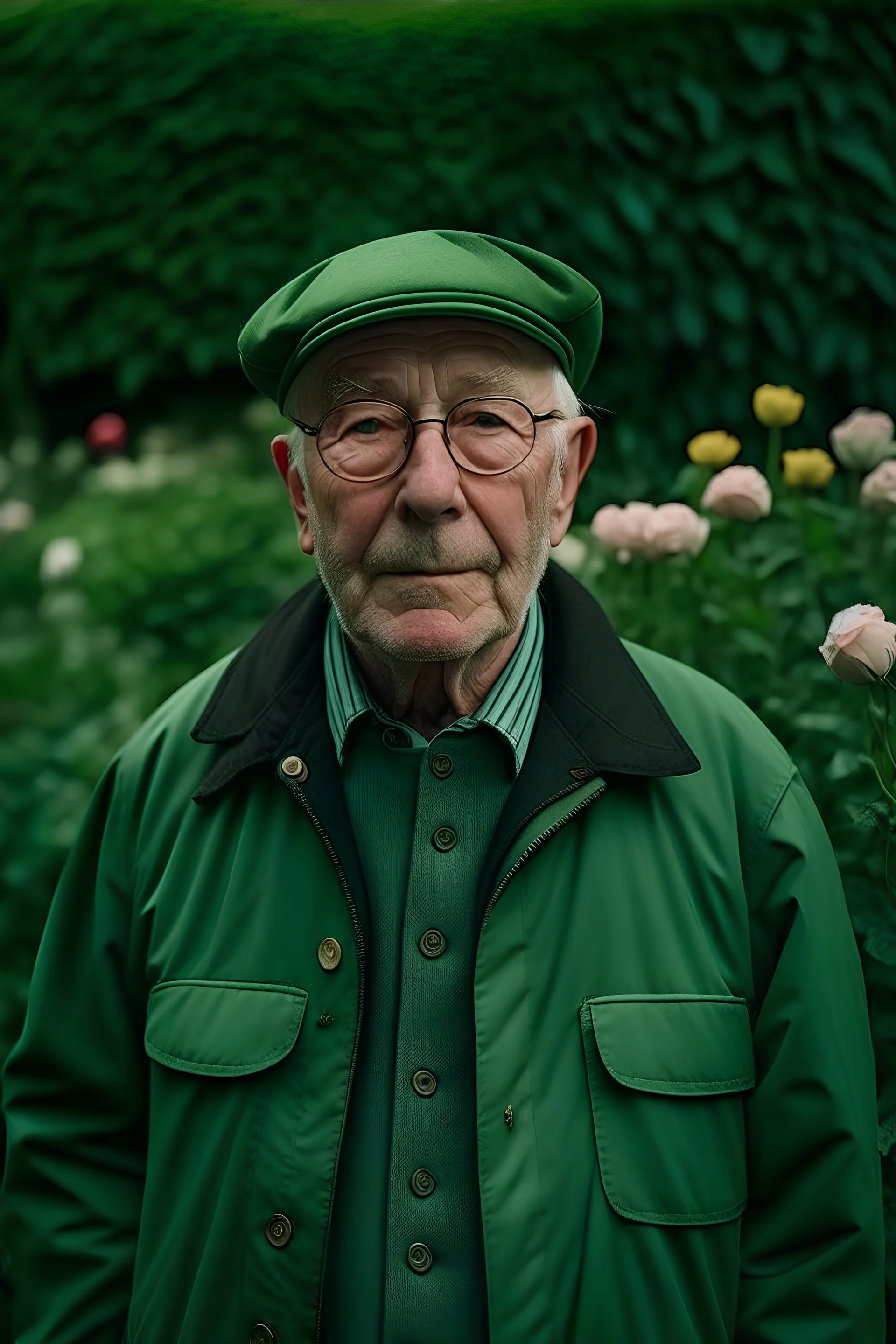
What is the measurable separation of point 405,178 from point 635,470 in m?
1.46

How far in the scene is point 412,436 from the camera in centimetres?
188

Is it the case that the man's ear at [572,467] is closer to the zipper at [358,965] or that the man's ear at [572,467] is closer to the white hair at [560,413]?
the white hair at [560,413]

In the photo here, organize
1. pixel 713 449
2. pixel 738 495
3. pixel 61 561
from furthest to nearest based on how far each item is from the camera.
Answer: pixel 61 561 → pixel 713 449 → pixel 738 495

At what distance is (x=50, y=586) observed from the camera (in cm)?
425

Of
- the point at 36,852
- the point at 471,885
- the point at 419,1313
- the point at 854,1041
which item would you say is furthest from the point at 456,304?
the point at 36,852

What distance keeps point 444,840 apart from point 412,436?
0.61 m

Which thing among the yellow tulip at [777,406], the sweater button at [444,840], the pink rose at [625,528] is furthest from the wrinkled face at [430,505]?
the yellow tulip at [777,406]

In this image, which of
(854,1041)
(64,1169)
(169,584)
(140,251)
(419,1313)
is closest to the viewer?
(419,1313)

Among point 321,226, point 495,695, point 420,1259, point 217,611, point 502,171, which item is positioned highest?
point 502,171

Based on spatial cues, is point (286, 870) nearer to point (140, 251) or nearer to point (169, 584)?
point (169, 584)

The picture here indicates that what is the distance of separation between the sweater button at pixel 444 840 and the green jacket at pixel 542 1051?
0.08 m

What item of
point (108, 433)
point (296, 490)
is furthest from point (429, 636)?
point (108, 433)

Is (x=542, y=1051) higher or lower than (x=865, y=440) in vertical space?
lower

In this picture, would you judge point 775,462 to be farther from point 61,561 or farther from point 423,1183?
point 61,561
